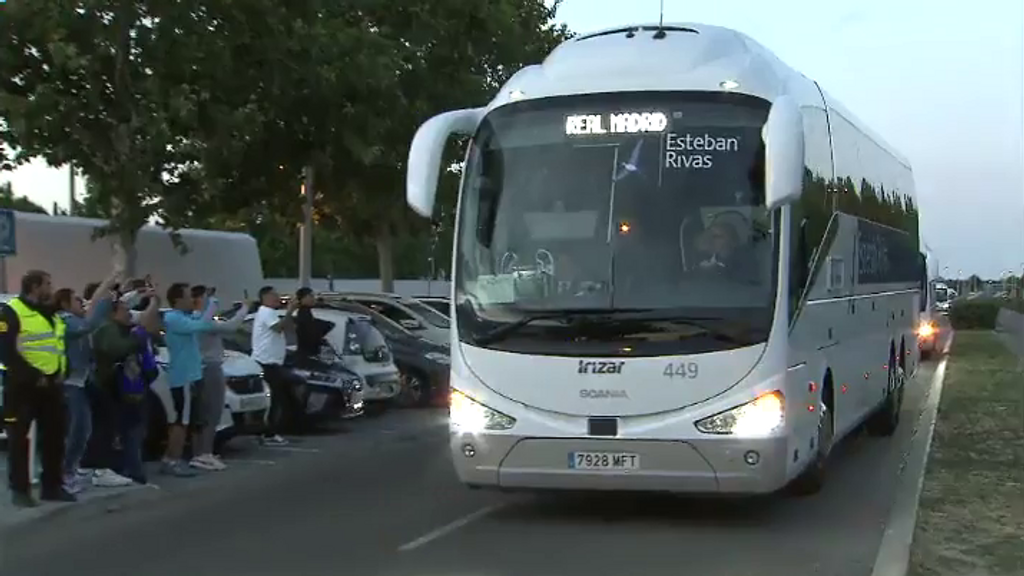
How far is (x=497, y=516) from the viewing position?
10.6 meters

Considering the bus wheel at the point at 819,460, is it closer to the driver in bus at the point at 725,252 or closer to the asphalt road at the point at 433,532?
the asphalt road at the point at 433,532

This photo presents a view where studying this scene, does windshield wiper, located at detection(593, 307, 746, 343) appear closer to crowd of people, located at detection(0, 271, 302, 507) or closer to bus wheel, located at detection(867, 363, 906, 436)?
crowd of people, located at detection(0, 271, 302, 507)

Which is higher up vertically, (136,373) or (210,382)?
(136,373)

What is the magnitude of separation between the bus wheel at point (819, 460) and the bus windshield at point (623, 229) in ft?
6.55

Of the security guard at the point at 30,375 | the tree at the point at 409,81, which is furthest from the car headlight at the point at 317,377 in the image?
the security guard at the point at 30,375

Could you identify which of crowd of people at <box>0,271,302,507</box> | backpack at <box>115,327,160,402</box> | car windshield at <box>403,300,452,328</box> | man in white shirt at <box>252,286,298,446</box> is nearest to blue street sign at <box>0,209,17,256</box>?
crowd of people at <box>0,271,302,507</box>

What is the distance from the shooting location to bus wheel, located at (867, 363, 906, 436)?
54.3 ft

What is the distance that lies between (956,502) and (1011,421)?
7.50 m

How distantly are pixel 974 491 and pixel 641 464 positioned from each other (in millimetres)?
3829

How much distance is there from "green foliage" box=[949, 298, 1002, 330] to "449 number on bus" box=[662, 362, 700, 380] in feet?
183

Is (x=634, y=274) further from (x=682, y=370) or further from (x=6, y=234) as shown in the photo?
(x=6, y=234)

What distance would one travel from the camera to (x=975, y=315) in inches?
2470

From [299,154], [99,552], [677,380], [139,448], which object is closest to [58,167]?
[299,154]

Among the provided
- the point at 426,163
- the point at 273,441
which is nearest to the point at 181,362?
the point at 273,441
